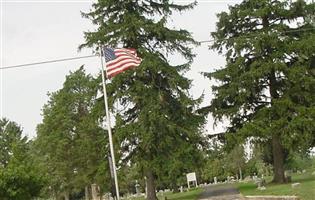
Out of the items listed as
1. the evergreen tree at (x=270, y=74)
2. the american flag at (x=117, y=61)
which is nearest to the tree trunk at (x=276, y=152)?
the evergreen tree at (x=270, y=74)

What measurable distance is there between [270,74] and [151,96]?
8.09 m

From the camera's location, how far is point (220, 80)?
1368 inches

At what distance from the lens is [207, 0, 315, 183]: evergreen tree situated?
31391 mm

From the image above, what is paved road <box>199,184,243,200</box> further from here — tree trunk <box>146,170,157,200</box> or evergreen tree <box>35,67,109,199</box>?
evergreen tree <box>35,67,109,199</box>

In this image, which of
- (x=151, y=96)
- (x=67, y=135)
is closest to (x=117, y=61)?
(x=151, y=96)

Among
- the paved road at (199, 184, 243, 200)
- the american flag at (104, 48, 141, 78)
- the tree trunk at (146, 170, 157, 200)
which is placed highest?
the american flag at (104, 48, 141, 78)

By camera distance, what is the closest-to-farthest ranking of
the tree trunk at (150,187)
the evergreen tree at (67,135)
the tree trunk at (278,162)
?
the tree trunk at (150,187)
the tree trunk at (278,162)
the evergreen tree at (67,135)

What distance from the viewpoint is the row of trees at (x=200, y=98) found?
31.5m

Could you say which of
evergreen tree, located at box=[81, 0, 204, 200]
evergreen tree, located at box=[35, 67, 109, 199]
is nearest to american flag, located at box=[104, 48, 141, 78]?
evergreen tree, located at box=[81, 0, 204, 200]

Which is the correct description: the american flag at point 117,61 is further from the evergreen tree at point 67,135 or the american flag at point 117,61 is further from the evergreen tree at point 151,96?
the evergreen tree at point 67,135

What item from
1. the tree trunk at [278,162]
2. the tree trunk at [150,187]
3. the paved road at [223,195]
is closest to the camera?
the paved road at [223,195]

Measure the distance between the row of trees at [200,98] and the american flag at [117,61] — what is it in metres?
9.66

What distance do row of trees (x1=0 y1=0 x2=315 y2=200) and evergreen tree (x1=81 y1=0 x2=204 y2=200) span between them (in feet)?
0.20

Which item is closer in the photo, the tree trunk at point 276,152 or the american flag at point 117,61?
the american flag at point 117,61
